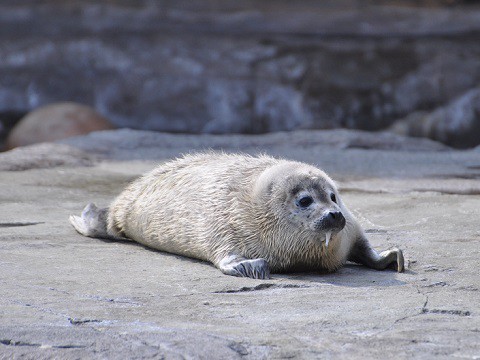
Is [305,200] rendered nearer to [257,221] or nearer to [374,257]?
[257,221]

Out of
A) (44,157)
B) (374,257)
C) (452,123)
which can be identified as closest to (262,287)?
(374,257)

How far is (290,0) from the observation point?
12.2 m

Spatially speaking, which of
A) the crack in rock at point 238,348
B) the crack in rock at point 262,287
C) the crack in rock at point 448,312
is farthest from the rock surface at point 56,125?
the crack in rock at point 238,348

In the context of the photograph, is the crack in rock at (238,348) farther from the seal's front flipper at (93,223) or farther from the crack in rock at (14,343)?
the seal's front flipper at (93,223)

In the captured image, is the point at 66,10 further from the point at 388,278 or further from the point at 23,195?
the point at 388,278

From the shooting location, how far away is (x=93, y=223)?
5.85 metres

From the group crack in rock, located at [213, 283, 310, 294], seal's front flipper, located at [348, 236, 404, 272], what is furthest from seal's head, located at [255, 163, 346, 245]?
crack in rock, located at [213, 283, 310, 294]

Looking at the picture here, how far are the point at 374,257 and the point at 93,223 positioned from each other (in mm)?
1829

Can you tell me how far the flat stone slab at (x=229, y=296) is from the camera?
333 centimetres

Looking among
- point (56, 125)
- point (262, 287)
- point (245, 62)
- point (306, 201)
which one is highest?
point (245, 62)

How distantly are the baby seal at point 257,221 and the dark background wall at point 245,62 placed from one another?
5.88 metres

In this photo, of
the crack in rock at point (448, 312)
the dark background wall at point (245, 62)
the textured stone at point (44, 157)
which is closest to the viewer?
the crack in rock at point (448, 312)

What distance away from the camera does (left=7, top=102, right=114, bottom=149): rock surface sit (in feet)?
36.8

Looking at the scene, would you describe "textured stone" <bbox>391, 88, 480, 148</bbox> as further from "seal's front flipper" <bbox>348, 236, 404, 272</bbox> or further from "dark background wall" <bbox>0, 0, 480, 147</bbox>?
"seal's front flipper" <bbox>348, 236, 404, 272</bbox>
